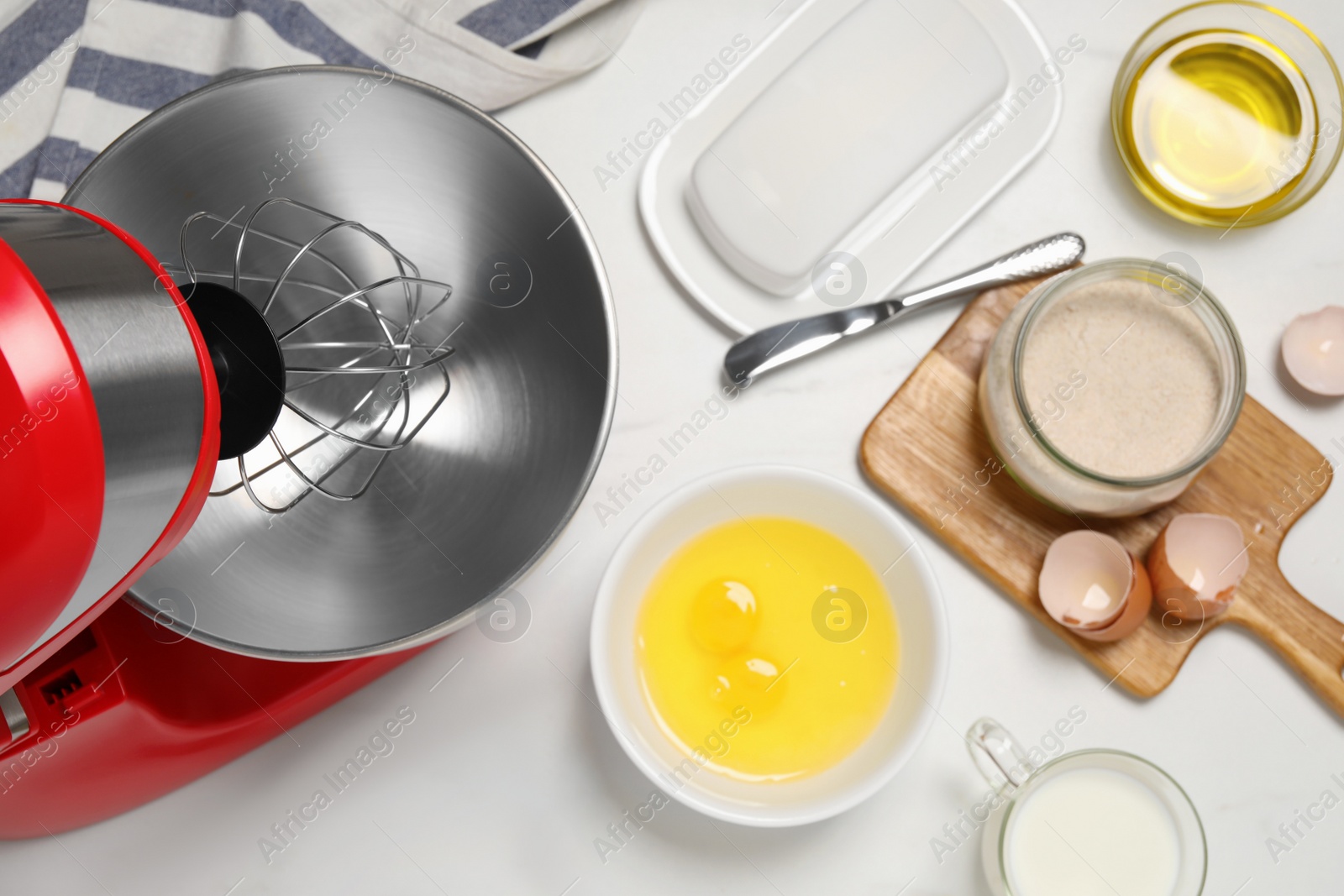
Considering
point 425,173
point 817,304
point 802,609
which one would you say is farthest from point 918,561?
point 425,173

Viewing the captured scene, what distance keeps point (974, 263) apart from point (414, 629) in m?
0.43

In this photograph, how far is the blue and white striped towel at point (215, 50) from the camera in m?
0.65

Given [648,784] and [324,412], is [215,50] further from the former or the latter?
[648,784]

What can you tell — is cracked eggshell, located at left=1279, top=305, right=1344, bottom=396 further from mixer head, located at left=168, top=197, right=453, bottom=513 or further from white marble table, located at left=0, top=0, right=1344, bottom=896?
mixer head, located at left=168, top=197, right=453, bottom=513

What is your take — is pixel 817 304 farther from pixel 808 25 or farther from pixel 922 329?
pixel 808 25

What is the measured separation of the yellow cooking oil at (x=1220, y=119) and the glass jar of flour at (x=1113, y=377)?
100 mm

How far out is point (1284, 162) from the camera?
65 cm

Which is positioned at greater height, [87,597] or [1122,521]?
[1122,521]

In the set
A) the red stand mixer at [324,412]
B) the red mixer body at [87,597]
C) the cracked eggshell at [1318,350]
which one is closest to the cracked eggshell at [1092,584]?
the cracked eggshell at [1318,350]

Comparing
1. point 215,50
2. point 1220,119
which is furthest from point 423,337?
point 1220,119

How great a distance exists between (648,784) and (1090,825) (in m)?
0.28

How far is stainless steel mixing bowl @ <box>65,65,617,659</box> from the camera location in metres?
0.51

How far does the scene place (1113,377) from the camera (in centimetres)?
59

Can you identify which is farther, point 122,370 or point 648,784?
point 648,784
